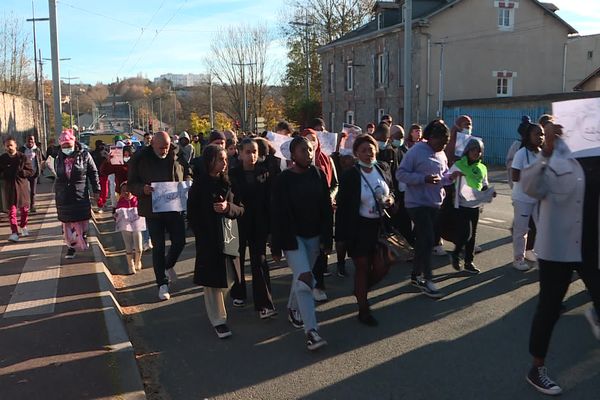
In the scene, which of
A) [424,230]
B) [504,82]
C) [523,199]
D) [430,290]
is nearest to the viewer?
[424,230]

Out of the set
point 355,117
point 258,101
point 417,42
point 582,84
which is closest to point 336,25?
point 258,101

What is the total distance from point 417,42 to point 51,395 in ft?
101

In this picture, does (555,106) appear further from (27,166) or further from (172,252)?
(27,166)

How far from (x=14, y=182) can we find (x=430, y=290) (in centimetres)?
768

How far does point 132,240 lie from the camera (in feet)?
27.4

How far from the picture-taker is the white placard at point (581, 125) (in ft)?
12.7

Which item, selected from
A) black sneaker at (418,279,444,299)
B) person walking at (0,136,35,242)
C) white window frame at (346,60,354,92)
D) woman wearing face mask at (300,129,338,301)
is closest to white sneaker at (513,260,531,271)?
black sneaker at (418,279,444,299)

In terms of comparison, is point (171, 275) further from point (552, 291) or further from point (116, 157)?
point (552, 291)

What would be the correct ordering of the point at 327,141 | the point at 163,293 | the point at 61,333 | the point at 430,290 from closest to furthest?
the point at 61,333, the point at 430,290, the point at 163,293, the point at 327,141

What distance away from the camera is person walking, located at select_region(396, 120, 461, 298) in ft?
20.1

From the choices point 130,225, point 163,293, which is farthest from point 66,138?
point 163,293

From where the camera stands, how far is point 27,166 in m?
10.6

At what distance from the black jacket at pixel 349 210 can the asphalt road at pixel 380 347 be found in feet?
2.95

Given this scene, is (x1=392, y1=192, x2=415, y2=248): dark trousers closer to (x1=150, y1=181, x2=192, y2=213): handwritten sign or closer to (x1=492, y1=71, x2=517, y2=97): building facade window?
(x1=150, y1=181, x2=192, y2=213): handwritten sign
